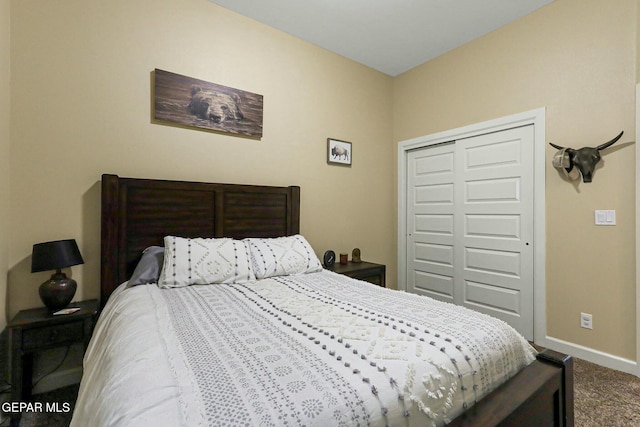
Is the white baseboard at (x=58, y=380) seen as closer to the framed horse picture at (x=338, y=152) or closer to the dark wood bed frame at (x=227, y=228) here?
the dark wood bed frame at (x=227, y=228)

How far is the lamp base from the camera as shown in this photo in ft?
5.78

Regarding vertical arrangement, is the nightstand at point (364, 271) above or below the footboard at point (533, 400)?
above

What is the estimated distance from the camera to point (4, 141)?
1778 mm

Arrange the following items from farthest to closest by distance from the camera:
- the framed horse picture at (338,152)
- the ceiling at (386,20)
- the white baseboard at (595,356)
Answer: the framed horse picture at (338,152) → the ceiling at (386,20) → the white baseboard at (595,356)

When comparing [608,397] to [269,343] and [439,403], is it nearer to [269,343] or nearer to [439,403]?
[439,403]

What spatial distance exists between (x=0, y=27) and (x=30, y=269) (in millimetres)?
1401

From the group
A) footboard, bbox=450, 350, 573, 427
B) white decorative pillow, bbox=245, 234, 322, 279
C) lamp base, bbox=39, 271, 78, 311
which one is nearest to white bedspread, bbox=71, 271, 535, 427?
footboard, bbox=450, 350, 573, 427

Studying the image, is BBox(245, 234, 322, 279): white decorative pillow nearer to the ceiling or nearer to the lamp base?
the lamp base

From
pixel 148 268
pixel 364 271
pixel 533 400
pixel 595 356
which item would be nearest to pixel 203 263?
pixel 148 268

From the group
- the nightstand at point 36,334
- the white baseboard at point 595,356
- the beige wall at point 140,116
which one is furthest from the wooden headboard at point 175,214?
the white baseboard at point 595,356

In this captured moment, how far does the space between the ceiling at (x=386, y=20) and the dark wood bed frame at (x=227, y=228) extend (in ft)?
4.99

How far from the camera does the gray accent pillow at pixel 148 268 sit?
6.23 feet

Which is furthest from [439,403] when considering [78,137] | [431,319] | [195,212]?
[78,137]

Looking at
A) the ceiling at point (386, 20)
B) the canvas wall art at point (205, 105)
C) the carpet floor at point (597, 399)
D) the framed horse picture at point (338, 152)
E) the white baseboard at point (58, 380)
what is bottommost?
the carpet floor at point (597, 399)
